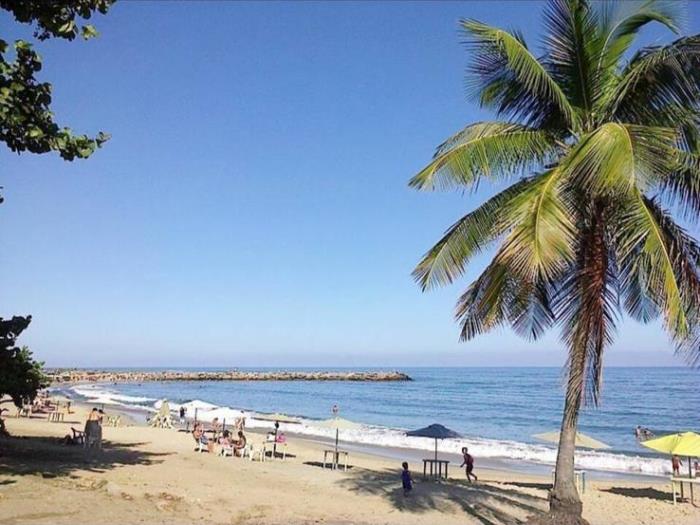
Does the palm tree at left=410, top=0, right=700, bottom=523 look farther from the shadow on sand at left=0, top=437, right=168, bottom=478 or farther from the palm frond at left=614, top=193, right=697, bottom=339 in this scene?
the shadow on sand at left=0, top=437, right=168, bottom=478

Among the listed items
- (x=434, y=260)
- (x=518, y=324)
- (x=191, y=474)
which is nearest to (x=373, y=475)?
(x=191, y=474)

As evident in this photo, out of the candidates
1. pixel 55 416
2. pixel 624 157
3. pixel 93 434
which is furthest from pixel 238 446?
pixel 624 157

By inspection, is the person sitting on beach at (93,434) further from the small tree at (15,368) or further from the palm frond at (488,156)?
the palm frond at (488,156)

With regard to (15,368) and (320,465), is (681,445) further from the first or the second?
(15,368)

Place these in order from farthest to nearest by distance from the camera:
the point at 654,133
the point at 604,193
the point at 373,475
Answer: the point at 373,475 < the point at 604,193 < the point at 654,133

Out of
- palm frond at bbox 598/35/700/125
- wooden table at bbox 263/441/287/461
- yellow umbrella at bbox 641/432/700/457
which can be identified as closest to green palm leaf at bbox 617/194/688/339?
palm frond at bbox 598/35/700/125

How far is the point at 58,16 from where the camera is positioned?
867 centimetres

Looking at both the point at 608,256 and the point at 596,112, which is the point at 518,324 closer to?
the point at 608,256

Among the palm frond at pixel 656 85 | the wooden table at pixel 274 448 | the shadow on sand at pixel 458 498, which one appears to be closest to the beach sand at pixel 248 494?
the shadow on sand at pixel 458 498

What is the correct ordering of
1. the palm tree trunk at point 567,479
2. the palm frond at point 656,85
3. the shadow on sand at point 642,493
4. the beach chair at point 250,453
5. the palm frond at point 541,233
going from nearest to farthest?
the palm frond at point 541,233 < the palm frond at point 656,85 < the palm tree trunk at point 567,479 < the shadow on sand at point 642,493 < the beach chair at point 250,453

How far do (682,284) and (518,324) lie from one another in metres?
2.82

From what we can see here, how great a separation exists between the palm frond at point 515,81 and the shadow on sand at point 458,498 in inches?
290

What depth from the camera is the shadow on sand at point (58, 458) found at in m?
12.2

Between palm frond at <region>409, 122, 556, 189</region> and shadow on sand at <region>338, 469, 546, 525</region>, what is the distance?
6.64 m
